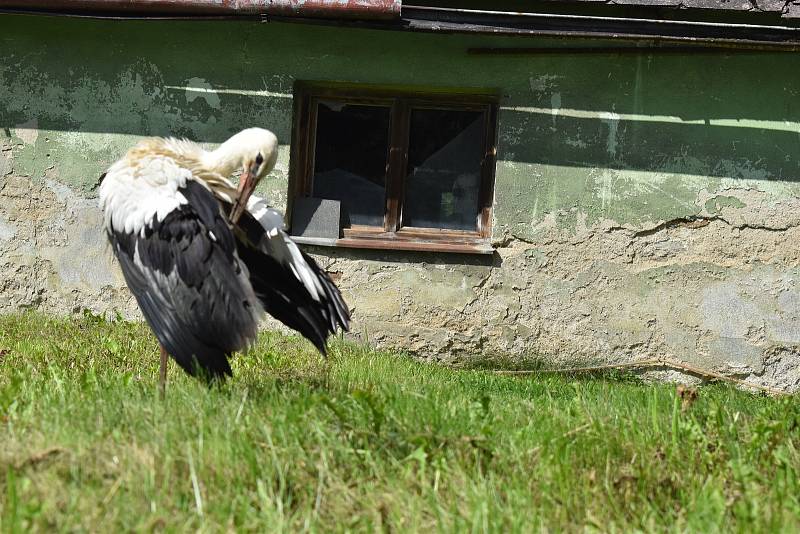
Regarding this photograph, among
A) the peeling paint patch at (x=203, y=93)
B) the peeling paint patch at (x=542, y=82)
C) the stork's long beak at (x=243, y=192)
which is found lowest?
the stork's long beak at (x=243, y=192)

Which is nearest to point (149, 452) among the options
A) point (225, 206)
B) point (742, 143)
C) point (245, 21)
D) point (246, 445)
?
point (246, 445)

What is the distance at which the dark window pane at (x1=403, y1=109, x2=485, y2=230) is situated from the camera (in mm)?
6566

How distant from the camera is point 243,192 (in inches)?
155

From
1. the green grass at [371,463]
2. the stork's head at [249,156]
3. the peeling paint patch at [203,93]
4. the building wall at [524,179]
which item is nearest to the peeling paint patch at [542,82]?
the building wall at [524,179]

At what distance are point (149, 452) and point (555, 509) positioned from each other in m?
1.18

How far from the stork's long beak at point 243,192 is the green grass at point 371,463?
2.45ft

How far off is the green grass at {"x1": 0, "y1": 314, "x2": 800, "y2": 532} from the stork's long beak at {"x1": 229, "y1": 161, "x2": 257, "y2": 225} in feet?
2.45

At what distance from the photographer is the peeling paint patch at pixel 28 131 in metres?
6.40

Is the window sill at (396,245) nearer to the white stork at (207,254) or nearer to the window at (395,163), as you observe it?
the window at (395,163)

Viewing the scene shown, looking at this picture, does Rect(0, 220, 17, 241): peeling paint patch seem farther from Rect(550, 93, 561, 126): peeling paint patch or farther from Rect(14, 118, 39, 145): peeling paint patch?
Rect(550, 93, 561, 126): peeling paint patch

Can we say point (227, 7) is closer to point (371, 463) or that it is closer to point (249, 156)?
point (249, 156)

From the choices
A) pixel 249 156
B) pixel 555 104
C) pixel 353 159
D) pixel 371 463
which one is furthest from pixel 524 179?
pixel 371 463

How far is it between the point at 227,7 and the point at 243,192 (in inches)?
94.6

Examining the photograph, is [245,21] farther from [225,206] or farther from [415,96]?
[225,206]
